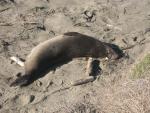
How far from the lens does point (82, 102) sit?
243 inches

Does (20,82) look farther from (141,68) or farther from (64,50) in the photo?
(141,68)

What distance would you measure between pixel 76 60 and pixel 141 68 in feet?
4.59

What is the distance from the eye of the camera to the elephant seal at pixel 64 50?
23.9ft

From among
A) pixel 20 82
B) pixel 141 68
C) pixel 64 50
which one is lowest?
pixel 20 82

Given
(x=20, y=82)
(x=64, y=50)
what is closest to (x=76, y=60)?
(x=64, y=50)

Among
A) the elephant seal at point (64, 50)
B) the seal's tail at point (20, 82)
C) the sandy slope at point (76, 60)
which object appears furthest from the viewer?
the elephant seal at point (64, 50)

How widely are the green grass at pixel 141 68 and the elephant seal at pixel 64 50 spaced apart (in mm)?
941

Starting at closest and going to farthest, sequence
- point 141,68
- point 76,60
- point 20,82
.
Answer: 1. point 141,68
2. point 20,82
3. point 76,60

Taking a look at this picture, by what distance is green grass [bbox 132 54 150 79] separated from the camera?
20.5ft

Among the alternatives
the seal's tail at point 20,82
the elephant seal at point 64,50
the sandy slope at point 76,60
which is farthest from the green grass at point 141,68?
the seal's tail at point 20,82

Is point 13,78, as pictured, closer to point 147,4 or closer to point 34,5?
point 34,5

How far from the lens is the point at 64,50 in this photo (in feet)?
24.7

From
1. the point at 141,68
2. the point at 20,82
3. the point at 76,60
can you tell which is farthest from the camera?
the point at 76,60

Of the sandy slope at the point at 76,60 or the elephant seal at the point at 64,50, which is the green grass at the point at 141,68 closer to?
the sandy slope at the point at 76,60
